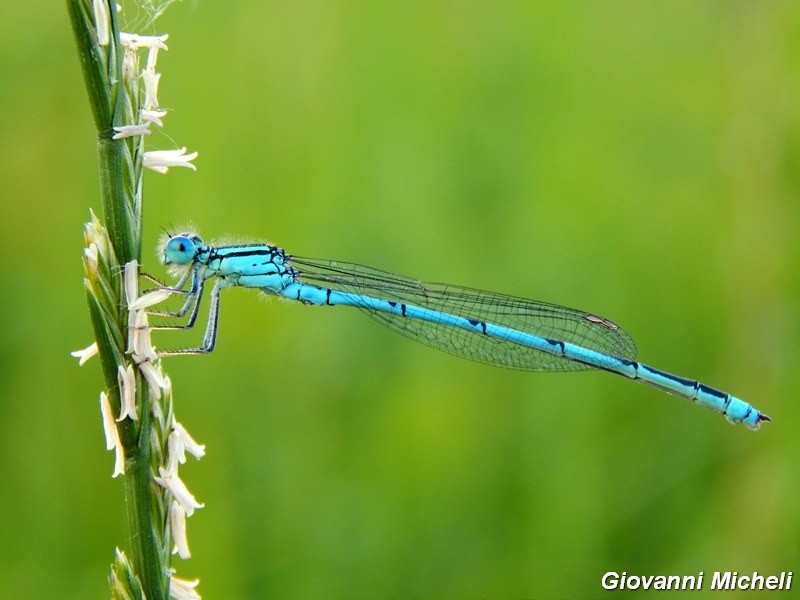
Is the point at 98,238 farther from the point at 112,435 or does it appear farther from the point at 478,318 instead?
the point at 478,318

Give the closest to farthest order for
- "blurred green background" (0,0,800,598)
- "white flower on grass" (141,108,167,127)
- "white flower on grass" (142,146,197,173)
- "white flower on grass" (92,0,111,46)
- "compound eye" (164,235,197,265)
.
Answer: "white flower on grass" (92,0,111,46), "white flower on grass" (141,108,167,127), "white flower on grass" (142,146,197,173), "compound eye" (164,235,197,265), "blurred green background" (0,0,800,598)

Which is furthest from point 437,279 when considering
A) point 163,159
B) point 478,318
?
point 163,159

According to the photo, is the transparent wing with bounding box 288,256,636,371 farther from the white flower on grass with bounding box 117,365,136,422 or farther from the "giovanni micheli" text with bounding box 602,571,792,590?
the white flower on grass with bounding box 117,365,136,422

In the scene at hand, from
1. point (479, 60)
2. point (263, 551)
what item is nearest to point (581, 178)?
point (479, 60)

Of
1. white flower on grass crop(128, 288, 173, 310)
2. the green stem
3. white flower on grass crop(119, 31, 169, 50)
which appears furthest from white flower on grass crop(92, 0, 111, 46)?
white flower on grass crop(128, 288, 173, 310)

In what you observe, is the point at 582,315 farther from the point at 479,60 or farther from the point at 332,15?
the point at 332,15

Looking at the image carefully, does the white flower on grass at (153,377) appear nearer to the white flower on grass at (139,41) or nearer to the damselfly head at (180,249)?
the white flower on grass at (139,41)
